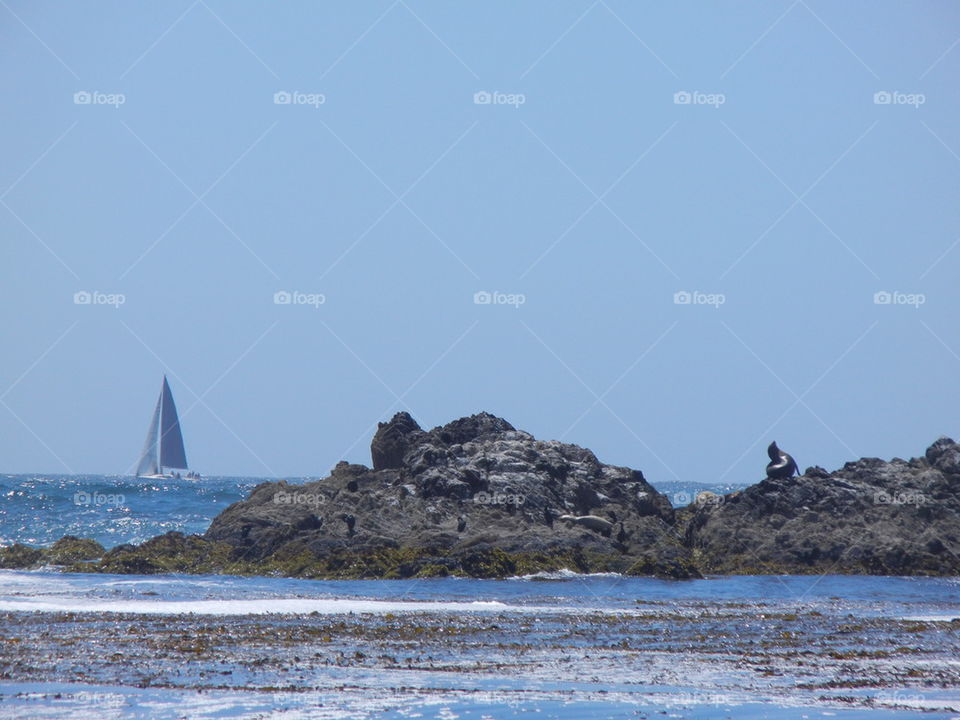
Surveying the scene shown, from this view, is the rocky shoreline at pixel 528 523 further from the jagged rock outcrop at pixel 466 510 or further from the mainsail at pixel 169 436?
the mainsail at pixel 169 436

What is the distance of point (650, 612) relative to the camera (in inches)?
1168

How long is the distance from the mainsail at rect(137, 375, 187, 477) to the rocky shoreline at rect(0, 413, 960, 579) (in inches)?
2835

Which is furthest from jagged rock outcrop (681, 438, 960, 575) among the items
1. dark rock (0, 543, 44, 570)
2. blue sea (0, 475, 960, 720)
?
dark rock (0, 543, 44, 570)

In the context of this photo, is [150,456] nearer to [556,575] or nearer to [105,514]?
[105,514]

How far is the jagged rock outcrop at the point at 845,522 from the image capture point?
4534 cm

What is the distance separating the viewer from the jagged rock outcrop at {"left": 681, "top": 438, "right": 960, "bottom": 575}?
4534 cm

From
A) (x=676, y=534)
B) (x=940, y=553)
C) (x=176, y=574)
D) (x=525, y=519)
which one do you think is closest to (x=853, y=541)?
Answer: (x=940, y=553)

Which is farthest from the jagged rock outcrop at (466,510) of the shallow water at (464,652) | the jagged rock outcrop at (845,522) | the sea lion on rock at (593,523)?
the shallow water at (464,652)

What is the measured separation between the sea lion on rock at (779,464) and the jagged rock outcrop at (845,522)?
93 cm

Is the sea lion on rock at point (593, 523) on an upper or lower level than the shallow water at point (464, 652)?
upper

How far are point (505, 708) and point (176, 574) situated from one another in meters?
27.2

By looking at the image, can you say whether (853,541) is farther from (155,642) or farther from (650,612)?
(155,642)

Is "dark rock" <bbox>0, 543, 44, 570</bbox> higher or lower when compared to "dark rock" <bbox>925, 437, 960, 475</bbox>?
lower

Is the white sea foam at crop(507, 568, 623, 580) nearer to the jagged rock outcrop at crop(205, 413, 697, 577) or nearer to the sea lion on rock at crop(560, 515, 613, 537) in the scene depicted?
the jagged rock outcrop at crop(205, 413, 697, 577)
